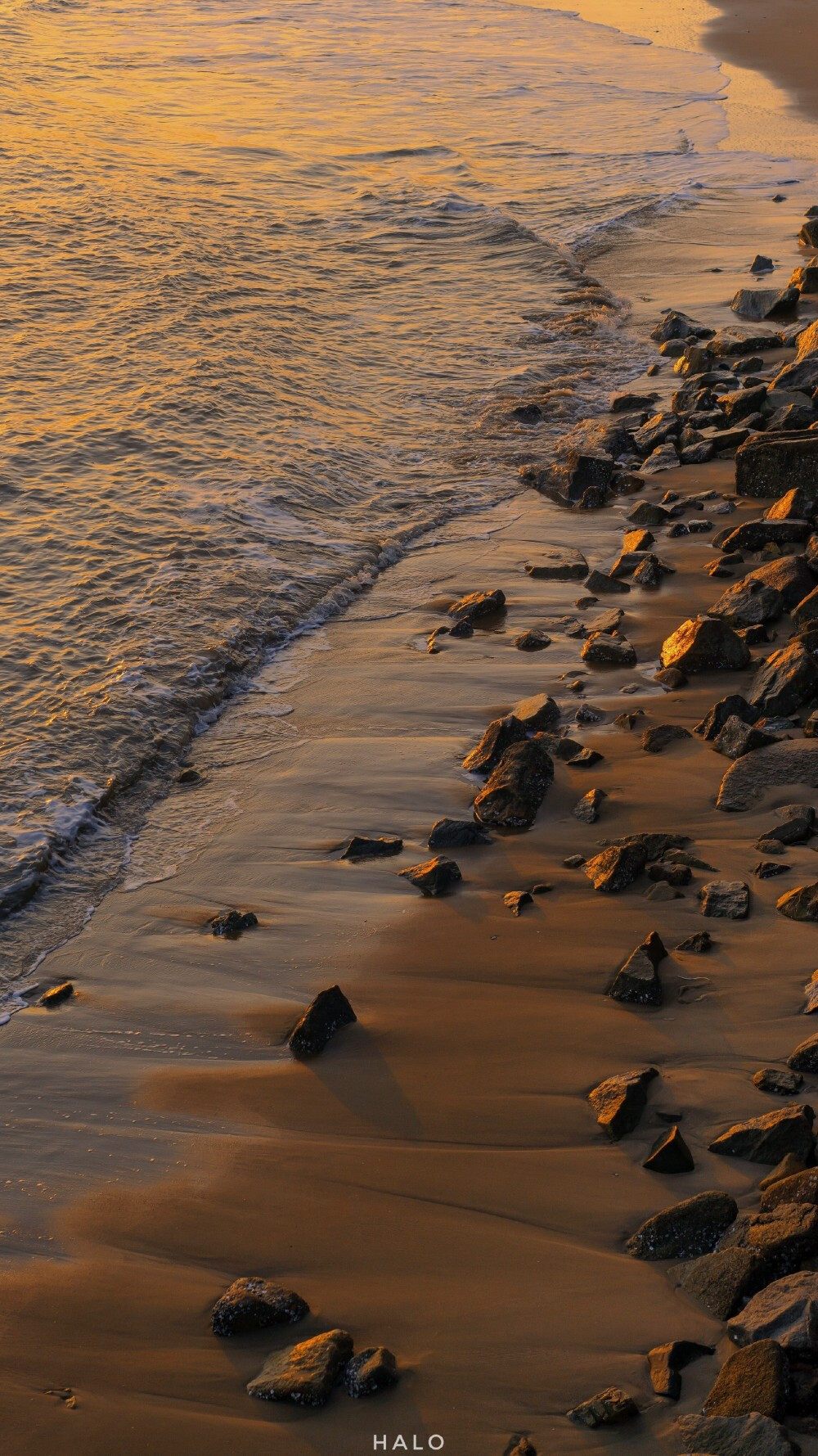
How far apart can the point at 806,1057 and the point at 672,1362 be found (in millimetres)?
955

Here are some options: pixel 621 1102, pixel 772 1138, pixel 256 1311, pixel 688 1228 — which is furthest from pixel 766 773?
pixel 256 1311

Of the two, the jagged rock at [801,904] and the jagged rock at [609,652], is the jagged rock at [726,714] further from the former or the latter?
the jagged rock at [801,904]

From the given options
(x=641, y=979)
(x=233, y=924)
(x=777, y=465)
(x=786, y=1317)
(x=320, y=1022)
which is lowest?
(x=233, y=924)

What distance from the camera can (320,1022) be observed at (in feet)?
12.3

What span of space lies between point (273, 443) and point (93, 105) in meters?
13.3

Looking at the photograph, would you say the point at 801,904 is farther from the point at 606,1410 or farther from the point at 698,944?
the point at 606,1410

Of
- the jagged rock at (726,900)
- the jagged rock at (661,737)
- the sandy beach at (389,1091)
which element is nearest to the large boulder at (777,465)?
the sandy beach at (389,1091)

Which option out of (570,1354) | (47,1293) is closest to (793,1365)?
(570,1354)

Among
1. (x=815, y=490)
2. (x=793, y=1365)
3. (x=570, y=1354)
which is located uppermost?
(x=815, y=490)

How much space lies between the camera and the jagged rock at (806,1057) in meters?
3.19

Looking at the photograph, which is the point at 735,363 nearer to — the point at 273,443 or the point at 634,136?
the point at 273,443

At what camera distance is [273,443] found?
362 inches

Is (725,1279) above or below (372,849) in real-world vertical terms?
above

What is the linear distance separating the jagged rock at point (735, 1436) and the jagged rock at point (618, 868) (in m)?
1.98
